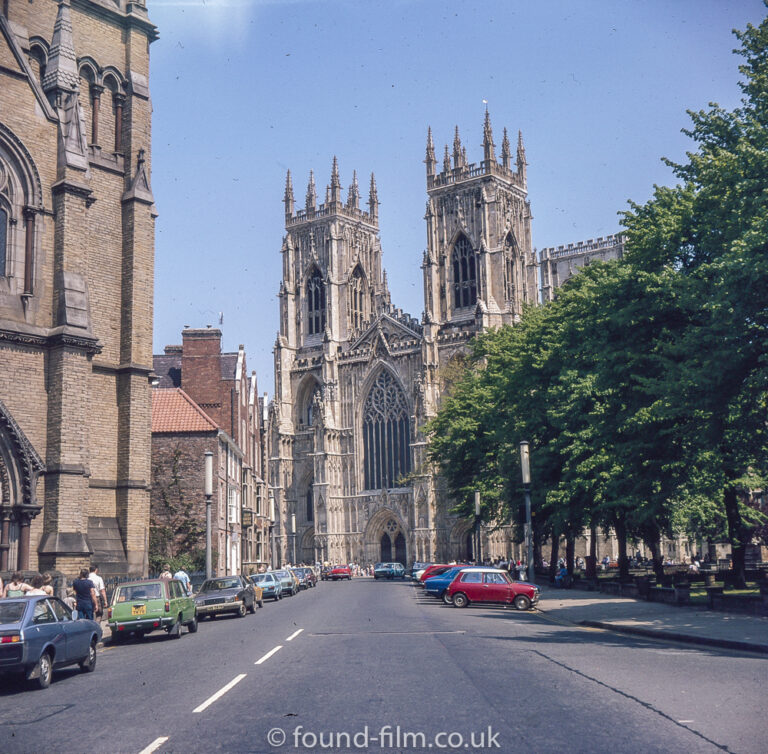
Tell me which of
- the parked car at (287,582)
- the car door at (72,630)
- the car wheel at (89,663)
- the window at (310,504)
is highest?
Result: the window at (310,504)

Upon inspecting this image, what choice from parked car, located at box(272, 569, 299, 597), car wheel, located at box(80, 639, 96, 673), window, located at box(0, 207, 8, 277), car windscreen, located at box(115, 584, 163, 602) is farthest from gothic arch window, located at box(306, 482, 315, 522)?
car wheel, located at box(80, 639, 96, 673)

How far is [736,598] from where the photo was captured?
878 inches

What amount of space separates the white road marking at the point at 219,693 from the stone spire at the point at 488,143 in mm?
82415

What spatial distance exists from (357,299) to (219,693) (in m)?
90.2

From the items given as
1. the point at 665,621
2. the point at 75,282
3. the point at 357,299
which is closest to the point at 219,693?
the point at 665,621

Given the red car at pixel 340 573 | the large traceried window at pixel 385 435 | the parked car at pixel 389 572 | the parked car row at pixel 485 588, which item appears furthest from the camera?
the large traceried window at pixel 385 435

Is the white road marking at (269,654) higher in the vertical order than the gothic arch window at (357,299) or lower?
lower

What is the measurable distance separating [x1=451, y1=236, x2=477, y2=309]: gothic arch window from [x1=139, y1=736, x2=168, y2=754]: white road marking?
80.8 m

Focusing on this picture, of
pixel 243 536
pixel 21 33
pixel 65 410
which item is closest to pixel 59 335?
pixel 65 410

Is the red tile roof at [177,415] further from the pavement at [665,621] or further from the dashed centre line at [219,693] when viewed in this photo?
the dashed centre line at [219,693]

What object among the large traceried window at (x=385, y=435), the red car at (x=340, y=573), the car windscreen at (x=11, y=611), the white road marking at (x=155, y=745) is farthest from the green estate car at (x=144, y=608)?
the large traceried window at (x=385, y=435)

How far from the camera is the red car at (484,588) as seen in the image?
2920 centimetres

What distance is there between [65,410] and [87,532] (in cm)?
512

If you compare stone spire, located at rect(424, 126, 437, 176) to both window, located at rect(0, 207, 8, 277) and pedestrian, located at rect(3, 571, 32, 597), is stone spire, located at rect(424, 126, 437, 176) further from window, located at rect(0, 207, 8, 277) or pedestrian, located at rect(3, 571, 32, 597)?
pedestrian, located at rect(3, 571, 32, 597)
